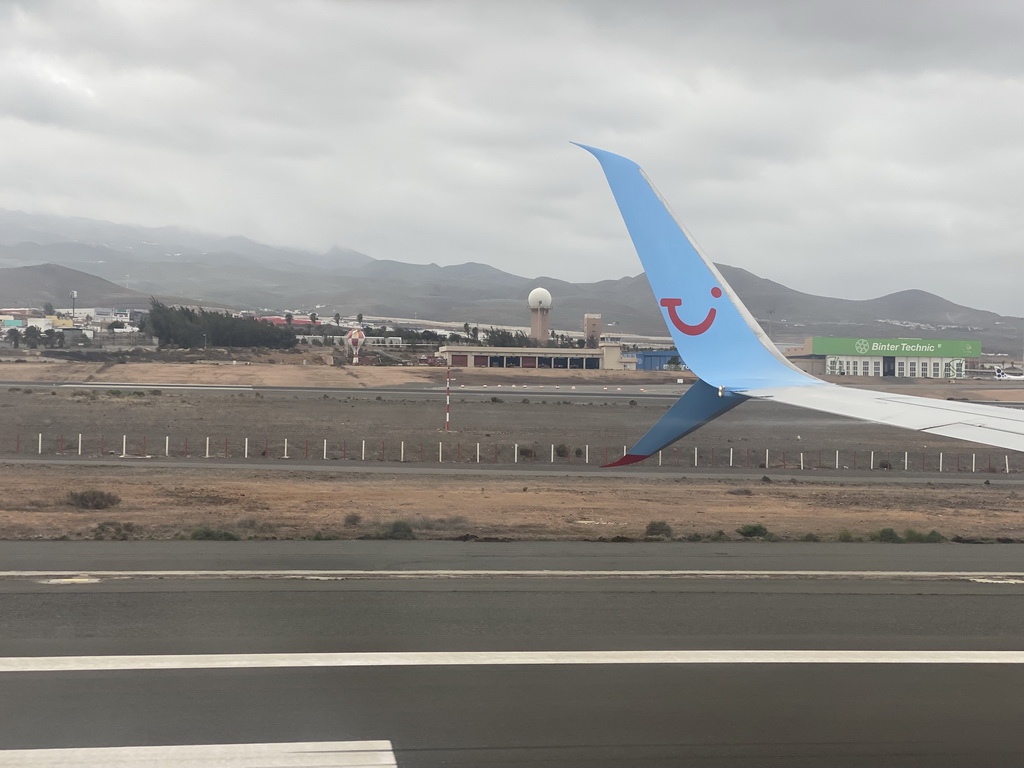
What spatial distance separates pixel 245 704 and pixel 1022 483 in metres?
36.6

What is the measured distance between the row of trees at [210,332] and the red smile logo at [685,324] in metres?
113

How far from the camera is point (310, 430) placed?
47875mm

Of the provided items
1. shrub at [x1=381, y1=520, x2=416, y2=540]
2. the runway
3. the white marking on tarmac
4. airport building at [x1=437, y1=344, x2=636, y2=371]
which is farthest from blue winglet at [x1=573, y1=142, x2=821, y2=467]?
airport building at [x1=437, y1=344, x2=636, y2=371]

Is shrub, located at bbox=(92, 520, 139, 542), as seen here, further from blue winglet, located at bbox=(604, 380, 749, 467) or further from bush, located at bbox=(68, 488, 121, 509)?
blue winglet, located at bbox=(604, 380, 749, 467)

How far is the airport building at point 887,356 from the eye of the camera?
60.2 metres

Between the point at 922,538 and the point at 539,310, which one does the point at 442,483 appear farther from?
the point at 539,310

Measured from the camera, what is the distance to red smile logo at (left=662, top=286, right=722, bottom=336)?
30.7ft

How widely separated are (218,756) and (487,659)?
2.98 meters

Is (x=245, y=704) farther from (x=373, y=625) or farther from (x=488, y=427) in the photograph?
(x=488, y=427)

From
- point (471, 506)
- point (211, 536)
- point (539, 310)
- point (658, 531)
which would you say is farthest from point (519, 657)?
point (539, 310)

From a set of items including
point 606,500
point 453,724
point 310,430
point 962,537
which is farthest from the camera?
point 310,430

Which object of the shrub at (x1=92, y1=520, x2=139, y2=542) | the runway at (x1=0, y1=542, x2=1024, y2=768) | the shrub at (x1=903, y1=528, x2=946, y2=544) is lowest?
the shrub at (x1=92, y1=520, x2=139, y2=542)

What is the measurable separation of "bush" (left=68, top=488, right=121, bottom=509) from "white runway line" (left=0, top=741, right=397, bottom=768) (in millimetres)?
16215

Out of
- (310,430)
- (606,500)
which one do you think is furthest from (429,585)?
(310,430)
